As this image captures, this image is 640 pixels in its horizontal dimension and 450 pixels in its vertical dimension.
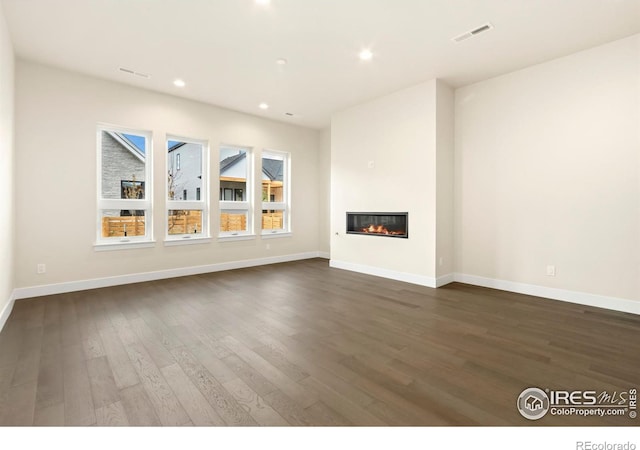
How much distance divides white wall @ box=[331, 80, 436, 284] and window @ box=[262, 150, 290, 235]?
1.34 metres

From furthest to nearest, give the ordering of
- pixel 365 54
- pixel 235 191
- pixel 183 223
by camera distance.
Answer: pixel 235 191
pixel 183 223
pixel 365 54

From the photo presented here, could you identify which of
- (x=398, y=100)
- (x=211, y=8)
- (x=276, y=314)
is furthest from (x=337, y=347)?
(x=398, y=100)

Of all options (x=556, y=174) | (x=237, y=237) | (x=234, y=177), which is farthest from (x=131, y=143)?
(x=556, y=174)

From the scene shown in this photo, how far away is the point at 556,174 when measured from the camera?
384cm

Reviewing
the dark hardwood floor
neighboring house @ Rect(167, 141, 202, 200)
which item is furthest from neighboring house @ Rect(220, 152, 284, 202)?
the dark hardwood floor

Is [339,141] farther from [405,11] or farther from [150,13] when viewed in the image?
[150,13]

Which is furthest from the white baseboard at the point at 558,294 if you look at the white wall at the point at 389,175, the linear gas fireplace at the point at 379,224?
the linear gas fireplace at the point at 379,224

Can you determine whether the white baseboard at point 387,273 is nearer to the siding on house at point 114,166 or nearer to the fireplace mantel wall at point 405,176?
the fireplace mantel wall at point 405,176

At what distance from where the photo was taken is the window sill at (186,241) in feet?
16.6

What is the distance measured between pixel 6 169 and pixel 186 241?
2.43 m

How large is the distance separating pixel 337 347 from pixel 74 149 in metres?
4.46

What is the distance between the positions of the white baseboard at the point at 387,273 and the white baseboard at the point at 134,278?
145 cm

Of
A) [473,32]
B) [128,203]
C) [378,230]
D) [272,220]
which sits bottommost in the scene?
[378,230]

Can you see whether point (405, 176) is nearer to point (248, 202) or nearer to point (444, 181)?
point (444, 181)
